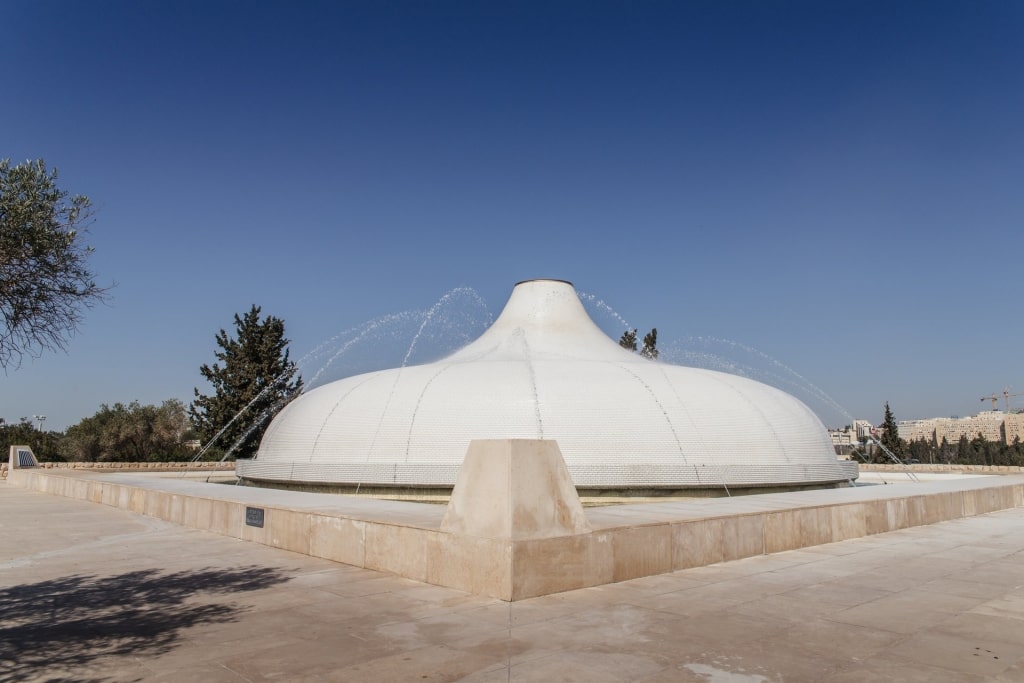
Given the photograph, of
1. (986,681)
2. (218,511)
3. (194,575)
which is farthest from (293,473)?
(986,681)

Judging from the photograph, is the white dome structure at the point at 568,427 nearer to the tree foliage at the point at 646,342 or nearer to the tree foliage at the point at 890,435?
the tree foliage at the point at 646,342

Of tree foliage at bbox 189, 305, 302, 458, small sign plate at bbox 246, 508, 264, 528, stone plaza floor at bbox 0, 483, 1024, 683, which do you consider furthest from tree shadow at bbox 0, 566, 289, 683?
tree foliage at bbox 189, 305, 302, 458

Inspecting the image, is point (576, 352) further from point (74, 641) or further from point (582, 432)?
point (74, 641)

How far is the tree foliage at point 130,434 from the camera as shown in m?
52.6

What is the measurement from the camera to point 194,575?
7875 millimetres

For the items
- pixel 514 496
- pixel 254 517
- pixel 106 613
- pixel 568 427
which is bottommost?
pixel 106 613

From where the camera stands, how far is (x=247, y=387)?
44375 mm

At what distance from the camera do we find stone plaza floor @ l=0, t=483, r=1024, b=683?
15.3 feet

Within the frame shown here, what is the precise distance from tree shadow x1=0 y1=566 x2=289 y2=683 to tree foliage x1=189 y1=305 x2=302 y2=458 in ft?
121

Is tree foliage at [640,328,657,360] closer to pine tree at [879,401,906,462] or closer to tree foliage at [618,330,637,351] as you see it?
tree foliage at [618,330,637,351]

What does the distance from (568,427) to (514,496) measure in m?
10.1

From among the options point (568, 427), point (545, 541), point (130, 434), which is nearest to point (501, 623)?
point (545, 541)

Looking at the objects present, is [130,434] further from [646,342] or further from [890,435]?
[890,435]

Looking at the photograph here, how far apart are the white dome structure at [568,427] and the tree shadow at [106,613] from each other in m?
8.84
